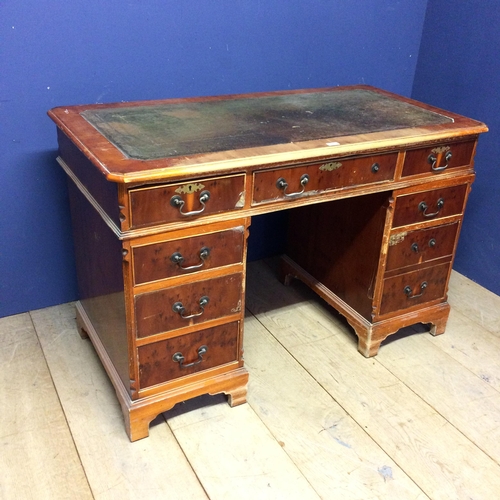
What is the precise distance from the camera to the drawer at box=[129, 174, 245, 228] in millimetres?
1352

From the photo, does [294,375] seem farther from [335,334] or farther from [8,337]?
[8,337]

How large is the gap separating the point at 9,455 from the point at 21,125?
3.26 ft

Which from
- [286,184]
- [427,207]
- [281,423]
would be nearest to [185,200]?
[286,184]

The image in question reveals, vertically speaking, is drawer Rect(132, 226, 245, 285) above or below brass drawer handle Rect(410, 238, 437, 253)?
above

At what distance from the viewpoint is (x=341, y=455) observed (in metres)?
1.62

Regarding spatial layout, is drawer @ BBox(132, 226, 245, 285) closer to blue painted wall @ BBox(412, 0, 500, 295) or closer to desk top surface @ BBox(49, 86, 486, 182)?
desk top surface @ BBox(49, 86, 486, 182)

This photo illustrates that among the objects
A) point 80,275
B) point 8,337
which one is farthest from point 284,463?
point 8,337

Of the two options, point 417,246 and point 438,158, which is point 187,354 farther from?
point 438,158

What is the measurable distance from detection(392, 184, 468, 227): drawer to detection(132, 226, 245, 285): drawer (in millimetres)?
565

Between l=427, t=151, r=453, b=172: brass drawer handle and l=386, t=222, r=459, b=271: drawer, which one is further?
l=386, t=222, r=459, b=271: drawer

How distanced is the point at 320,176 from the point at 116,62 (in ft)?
2.70

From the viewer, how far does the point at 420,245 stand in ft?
6.30

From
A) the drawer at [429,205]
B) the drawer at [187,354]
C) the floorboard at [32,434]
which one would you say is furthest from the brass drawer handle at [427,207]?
the floorboard at [32,434]

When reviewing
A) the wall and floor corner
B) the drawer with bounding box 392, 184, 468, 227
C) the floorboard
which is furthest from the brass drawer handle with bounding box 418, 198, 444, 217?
the floorboard
